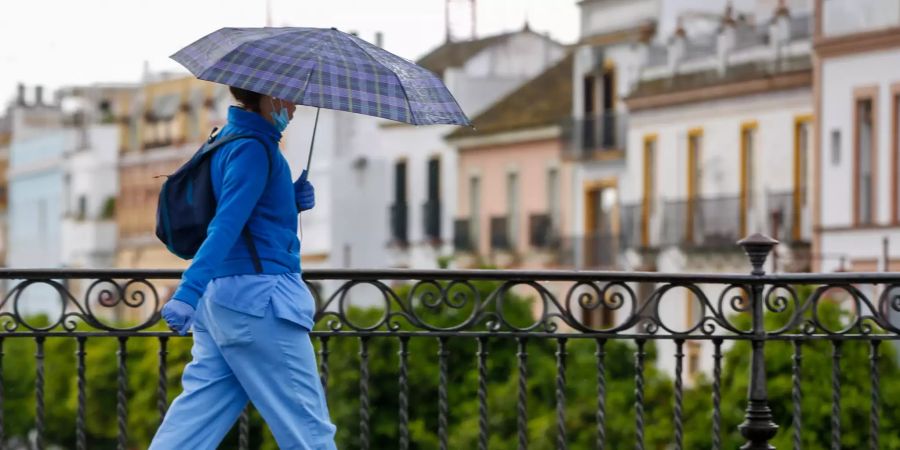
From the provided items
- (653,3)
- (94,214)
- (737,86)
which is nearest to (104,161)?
(94,214)

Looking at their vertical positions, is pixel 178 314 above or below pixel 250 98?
below

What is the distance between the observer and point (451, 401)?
42.2 metres

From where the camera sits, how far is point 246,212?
745 centimetres

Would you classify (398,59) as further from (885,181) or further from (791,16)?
(791,16)

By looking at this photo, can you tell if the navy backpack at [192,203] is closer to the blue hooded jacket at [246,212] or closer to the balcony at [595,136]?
the blue hooded jacket at [246,212]

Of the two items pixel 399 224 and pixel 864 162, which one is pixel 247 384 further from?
pixel 399 224

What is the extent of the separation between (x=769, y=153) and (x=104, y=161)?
45082 millimetres

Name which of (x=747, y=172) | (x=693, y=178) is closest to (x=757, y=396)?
(x=747, y=172)

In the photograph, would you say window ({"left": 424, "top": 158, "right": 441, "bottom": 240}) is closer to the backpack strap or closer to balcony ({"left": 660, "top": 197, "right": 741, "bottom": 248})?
balcony ({"left": 660, "top": 197, "right": 741, "bottom": 248})

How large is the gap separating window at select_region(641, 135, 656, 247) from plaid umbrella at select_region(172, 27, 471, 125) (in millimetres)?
44712

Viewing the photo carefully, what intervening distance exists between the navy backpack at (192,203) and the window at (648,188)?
44939mm

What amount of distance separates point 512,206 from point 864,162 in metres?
19.0

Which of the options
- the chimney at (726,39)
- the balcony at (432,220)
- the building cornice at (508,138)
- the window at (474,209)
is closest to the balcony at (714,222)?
the chimney at (726,39)

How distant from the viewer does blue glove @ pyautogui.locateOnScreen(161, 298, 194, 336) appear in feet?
24.0
